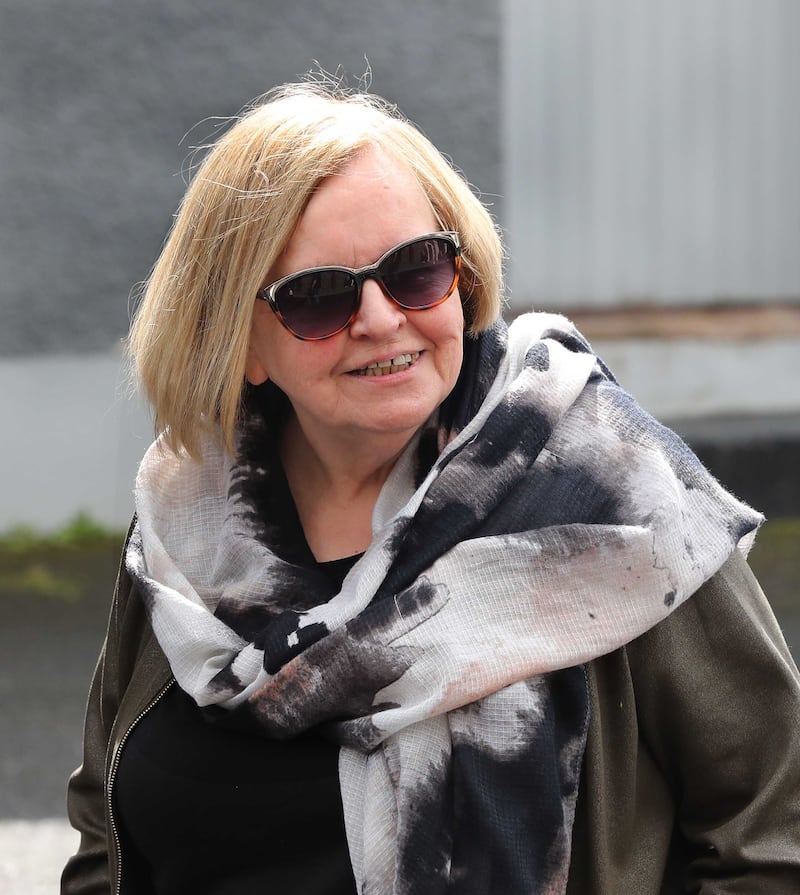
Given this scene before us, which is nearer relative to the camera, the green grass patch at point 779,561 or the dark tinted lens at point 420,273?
the dark tinted lens at point 420,273

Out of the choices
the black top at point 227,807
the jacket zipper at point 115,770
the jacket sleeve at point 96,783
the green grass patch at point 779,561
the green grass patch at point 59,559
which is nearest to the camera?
the black top at point 227,807

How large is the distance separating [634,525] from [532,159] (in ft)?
16.9

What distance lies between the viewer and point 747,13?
6.61 metres

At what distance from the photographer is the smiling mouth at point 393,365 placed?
1.92 meters

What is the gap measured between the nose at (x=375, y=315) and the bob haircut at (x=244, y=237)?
0.15 meters

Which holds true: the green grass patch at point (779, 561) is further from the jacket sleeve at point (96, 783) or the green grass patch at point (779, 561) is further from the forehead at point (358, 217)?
the forehead at point (358, 217)

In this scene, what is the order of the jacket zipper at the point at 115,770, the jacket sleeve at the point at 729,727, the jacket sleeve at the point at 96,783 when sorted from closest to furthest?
the jacket sleeve at the point at 729,727 → the jacket zipper at the point at 115,770 → the jacket sleeve at the point at 96,783

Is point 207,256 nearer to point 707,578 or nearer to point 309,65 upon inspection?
point 707,578

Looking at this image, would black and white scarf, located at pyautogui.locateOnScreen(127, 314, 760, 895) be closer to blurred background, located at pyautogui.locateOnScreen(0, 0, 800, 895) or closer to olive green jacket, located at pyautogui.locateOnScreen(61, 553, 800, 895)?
olive green jacket, located at pyautogui.locateOnScreen(61, 553, 800, 895)

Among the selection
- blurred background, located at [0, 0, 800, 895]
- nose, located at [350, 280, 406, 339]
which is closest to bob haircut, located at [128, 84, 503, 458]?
nose, located at [350, 280, 406, 339]

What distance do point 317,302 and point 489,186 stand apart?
15.4 ft

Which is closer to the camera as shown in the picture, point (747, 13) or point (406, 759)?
point (406, 759)

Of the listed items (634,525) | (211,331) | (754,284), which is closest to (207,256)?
(211,331)

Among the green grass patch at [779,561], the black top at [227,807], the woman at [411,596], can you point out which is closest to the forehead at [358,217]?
the woman at [411,596]
